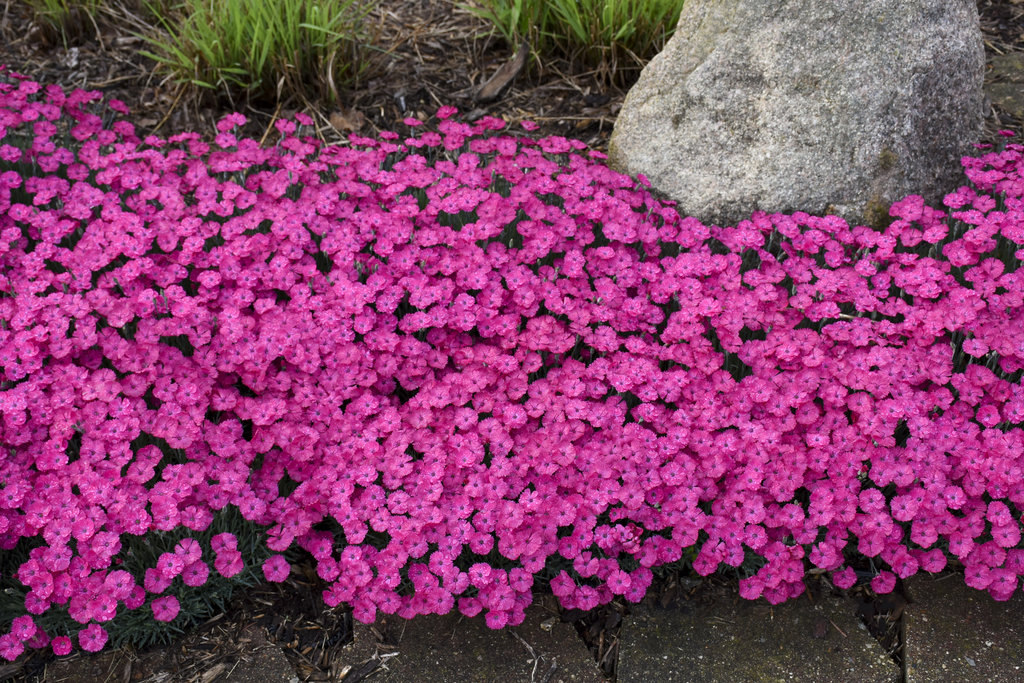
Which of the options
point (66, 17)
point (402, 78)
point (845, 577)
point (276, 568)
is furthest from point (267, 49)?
point (845, 577)

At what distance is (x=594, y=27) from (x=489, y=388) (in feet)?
8.60

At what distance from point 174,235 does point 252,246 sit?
1.05 feet

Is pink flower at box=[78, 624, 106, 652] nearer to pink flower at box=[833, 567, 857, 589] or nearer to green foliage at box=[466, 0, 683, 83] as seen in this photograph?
pink flower at box=[833, 567, 857, 589]

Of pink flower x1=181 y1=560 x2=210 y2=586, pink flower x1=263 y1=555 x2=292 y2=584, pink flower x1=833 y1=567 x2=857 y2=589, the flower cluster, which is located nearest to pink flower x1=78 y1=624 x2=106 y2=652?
the flower cluster

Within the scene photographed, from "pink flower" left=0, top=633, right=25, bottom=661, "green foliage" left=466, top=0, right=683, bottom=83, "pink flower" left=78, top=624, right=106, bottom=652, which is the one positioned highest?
"green foliage" left=466, top=0, right=683, bottom=83

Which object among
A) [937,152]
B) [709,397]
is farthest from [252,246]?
[937,152]

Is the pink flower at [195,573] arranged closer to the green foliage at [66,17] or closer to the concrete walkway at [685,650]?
the concrete walkway at [685,650]

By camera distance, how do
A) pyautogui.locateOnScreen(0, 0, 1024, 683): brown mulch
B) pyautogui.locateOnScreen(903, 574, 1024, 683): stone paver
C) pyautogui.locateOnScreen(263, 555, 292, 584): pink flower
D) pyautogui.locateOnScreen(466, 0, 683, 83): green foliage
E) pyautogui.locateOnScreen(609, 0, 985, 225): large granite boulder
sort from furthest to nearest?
pyautogui.locateOnScreen(0, 0, 1024, 683): brown mulch → pyautogui.locateOnScreen(466, 0, 683, 83): green foliage → pyautogui.locateOnScreen(609, 0, 985, 225): large granite boulder → pyautogui.locateOnScreen(263, 555, 292, 584): pink flower → pyautogui.locateOnScreen(903, 574, 1024, 683): stone paver

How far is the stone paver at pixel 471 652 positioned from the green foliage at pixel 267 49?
3.22 m

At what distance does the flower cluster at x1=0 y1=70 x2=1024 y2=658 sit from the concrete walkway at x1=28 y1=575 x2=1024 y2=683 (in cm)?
12

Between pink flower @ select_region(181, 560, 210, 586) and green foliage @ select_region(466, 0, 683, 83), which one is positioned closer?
pink flower @ select_region(181, 560, 210, 586)

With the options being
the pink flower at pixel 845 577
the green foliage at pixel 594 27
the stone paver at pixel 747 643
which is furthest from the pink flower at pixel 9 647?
Result: the green foliage at pixel 594 27

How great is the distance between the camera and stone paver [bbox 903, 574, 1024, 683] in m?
2.66

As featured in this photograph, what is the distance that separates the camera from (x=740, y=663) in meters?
2.71
